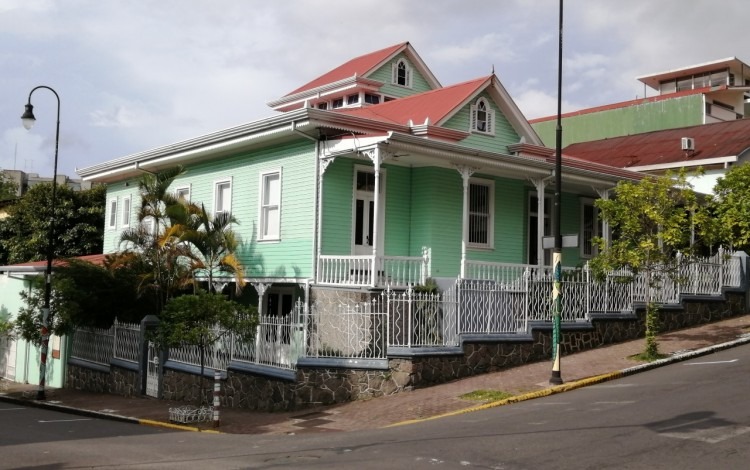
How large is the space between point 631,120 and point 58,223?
106 feet

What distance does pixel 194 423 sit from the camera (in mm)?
15062

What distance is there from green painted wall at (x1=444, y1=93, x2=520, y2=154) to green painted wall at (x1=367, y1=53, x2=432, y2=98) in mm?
10406

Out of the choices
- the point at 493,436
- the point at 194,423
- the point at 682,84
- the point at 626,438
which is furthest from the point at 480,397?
the point at 682,84

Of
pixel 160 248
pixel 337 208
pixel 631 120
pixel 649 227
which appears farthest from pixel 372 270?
pixel 631 120

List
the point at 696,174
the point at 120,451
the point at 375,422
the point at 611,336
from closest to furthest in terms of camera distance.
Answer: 1. the point at 120,451
2. the point at 375,422
3. the point at 696,174
4. the point at 611,336

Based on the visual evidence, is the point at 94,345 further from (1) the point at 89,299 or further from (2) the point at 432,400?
(2) the point at 432,400

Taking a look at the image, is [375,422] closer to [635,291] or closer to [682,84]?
[635,291]

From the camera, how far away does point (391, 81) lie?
3312 cm

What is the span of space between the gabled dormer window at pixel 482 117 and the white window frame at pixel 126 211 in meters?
12.9

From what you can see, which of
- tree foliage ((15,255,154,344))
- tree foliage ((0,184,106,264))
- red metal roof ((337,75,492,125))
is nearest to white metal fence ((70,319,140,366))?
tree foliage ((15,255,154,344))

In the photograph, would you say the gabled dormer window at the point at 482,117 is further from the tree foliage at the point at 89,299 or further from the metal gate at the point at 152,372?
the metal gate at the point at 152,372

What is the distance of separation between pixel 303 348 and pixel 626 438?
24.4ft

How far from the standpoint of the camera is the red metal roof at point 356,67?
32.4 metres

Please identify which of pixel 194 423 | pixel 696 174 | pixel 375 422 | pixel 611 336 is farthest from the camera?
pixel 611 336
